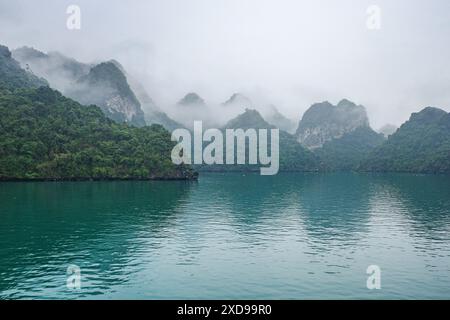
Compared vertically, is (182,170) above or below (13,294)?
above

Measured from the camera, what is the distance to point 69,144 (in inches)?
5714

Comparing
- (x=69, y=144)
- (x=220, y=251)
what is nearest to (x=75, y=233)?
(x=220, y=251)

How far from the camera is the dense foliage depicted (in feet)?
422

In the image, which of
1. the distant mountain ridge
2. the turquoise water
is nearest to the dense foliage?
the distant mountain ridge

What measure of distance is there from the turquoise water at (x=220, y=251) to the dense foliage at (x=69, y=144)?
63340 mm

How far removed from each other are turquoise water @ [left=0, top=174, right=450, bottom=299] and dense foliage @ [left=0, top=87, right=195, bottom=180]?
208ft

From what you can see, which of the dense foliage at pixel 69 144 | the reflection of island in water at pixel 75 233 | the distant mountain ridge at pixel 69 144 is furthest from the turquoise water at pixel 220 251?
the distant mountain ridge at pixel 69 144

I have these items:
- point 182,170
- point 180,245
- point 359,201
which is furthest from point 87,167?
point 180,245

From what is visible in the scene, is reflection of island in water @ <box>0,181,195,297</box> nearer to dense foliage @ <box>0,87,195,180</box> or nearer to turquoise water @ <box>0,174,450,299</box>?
turquoise water @ <box>0,174,450,299</box>

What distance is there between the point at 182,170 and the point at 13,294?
404ft

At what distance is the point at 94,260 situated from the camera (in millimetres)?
35562

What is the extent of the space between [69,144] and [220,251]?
391 ft

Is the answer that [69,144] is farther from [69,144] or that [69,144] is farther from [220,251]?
[220,251]
